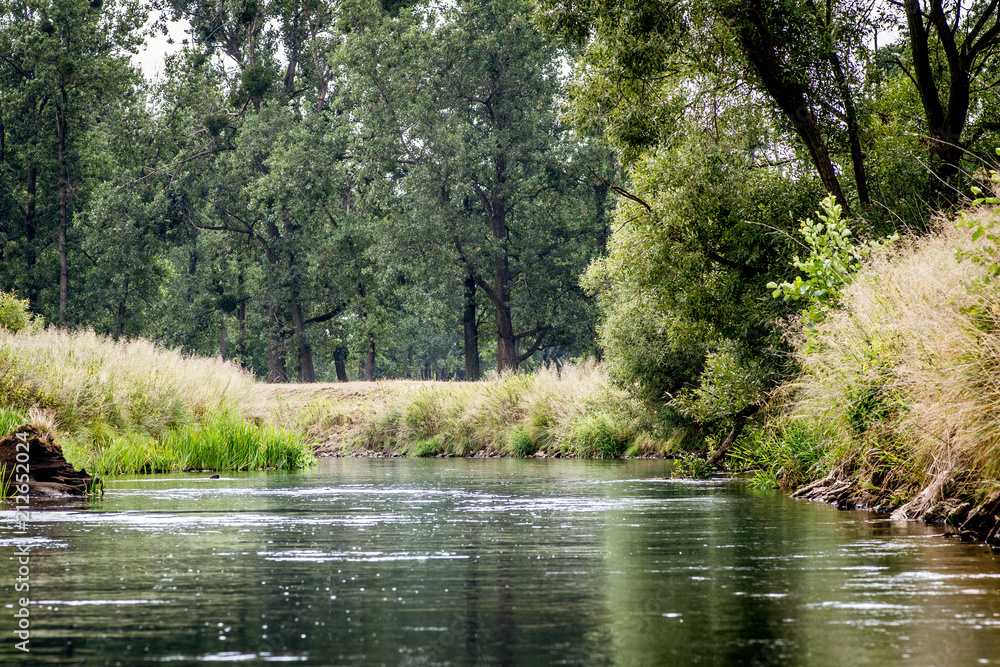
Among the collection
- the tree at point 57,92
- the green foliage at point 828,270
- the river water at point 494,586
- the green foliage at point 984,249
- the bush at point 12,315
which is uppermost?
the tree at point 57,92

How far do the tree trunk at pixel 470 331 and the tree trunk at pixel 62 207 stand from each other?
19374 millimetres

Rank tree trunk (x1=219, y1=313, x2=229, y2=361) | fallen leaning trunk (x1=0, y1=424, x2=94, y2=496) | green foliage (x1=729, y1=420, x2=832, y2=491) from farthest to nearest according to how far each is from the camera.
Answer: tree trunk (x1=219, y1=313, x2=229, y2=361), green foliage (x1=729, y1=420, x2=832, y2=491), fallen leaning trunk (x1=0, y1=424, x2=94, y2=496)

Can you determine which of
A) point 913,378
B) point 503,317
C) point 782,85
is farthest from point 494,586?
point 503,317

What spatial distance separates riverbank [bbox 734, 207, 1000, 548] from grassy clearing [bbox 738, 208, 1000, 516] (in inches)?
0.7

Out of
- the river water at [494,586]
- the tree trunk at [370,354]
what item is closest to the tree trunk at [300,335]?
the tree trunk at [370,354]

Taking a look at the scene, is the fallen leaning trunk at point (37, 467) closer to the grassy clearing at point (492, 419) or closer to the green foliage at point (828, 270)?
the green foliage at point (828, 270)

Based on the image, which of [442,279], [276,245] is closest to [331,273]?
[276,245]

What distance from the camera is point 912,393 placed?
11266 mm

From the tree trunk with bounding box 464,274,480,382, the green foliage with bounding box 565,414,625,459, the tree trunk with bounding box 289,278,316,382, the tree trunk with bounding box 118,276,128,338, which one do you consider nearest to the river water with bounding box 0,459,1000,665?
the green foliage with bounding box 565,414,625,459

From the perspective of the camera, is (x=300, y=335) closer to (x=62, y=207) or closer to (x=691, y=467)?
(x=62, y=207)

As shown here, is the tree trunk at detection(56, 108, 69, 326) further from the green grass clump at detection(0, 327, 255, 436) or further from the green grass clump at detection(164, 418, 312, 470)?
the green grass clump at detection(164, 418, 312, 470)

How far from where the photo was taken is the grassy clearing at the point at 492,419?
28.7 metres

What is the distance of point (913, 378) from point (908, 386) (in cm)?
96

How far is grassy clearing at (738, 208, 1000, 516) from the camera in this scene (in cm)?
992
